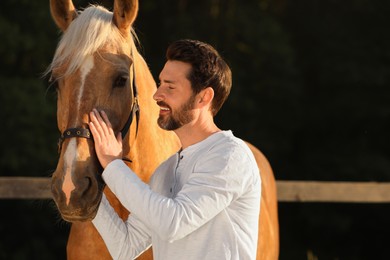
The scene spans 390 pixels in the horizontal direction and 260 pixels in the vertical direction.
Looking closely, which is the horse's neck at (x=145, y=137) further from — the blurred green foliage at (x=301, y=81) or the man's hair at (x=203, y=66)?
the blurred green foliage at (x=301, y=81)

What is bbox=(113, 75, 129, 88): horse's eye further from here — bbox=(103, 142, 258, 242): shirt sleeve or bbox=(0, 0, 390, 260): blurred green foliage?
bbox=(0, 0, 390, 260): blurred green foliage

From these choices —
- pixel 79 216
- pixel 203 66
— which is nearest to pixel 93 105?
pixel 79 216

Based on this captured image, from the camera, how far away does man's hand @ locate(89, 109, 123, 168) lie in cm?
224

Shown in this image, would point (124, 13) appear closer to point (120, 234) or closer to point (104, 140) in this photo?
point (104, 140)

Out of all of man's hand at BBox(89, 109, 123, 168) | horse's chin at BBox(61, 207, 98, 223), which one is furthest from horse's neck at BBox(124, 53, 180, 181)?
horse's chin at BBox(61, 207, 98, 223)

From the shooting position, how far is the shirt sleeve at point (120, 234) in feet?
7.90

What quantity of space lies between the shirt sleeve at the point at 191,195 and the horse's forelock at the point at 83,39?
0.70m

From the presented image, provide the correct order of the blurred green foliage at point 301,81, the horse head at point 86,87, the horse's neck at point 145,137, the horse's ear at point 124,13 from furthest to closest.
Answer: the blurred green foliage at point 301,81
the horse's neck at point 145,137
the horse's ear at point 124,13
the horse head at point 86,87

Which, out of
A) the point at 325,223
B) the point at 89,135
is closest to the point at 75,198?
the point at 89,135

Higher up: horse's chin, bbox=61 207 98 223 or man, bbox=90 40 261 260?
man, bbox=90 40 261 260

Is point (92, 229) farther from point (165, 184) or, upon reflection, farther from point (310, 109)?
point (310, 109)

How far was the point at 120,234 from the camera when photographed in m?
2.41

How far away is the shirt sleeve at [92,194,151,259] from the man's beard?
410 mm

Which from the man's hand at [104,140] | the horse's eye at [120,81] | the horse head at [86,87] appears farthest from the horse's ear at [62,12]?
the man's hand at [104,140]
